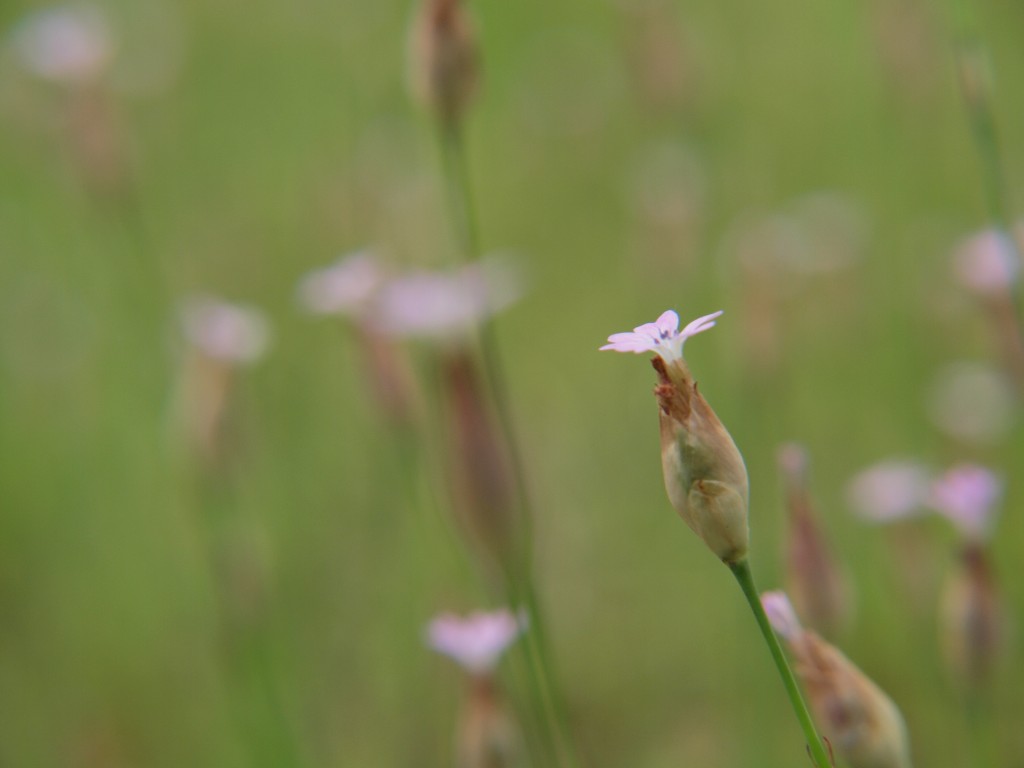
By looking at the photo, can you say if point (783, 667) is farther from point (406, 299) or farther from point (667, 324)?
point (406, 299)

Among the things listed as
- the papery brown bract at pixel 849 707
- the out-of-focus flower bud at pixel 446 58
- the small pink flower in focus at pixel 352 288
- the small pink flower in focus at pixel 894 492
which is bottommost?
the papery brown bract at pixel 849 707

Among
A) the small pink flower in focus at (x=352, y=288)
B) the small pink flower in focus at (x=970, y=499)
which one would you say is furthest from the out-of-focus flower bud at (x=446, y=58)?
the small pink flower in focus at (x=970, y=499)

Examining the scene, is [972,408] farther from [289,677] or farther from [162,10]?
[162,10]

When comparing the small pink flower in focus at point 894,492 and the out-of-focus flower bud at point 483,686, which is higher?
the small pink flower in focus at point 894,492

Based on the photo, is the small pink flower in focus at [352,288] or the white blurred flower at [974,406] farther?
the white blurred flower at [974,406]

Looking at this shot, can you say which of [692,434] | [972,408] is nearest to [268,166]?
[972,408]

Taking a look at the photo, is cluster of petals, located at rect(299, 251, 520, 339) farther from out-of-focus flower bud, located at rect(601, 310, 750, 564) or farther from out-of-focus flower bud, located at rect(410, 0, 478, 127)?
out-of-focus flower bud, located at rect(601, 310, 750, 564)

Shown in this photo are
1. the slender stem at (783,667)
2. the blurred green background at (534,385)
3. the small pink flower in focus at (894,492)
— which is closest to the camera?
the slender stem at (783,667)

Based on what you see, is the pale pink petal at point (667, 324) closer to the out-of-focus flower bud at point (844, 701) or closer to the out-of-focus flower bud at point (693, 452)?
the out-of-focus flower bud at point (693, 452)
